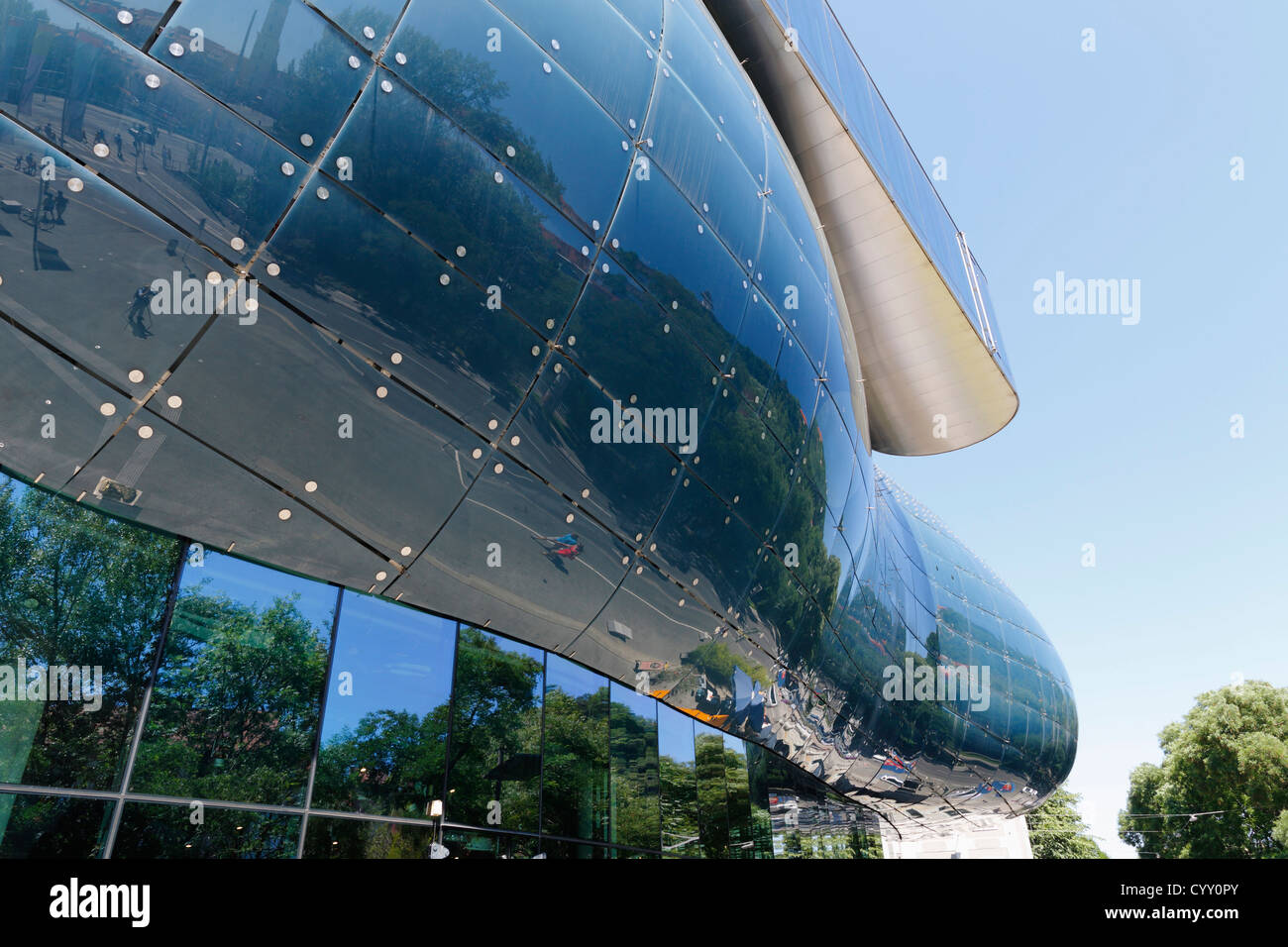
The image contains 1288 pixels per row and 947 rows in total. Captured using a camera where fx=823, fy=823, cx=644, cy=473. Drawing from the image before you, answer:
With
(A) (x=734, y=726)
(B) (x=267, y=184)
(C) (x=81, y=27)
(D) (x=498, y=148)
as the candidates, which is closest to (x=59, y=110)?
(C) (x=81, y=27)

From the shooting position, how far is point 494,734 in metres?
8.41

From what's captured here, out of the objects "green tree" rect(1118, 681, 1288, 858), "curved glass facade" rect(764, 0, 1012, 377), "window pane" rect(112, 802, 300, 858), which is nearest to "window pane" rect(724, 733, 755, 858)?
"window pane" rect(112, 802, 300, 858)

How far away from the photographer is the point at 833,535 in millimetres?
10000

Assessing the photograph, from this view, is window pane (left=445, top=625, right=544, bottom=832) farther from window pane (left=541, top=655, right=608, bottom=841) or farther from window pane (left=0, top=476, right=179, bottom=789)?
window pane (left=0, top=476, right=179, bottom=789)

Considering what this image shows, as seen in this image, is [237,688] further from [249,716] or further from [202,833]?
[202,833]

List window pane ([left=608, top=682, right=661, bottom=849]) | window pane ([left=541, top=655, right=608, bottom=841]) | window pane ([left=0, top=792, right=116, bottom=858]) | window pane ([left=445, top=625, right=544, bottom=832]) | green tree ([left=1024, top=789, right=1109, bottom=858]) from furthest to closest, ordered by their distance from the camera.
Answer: green tree ([left=1024, top=789, right=1109, bottom=858])
window pane ([left=608, top=682, right=661, bottom=849])
window pane ([left=541, top=655, right=608, bottom=841])
window pane ([left=445, top=625, right=544, bottom=832])
window pane ([left=0, top=792, right=116, bottom=858])

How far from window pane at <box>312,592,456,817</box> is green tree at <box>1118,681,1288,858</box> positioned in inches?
1306

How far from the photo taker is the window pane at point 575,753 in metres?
9.07

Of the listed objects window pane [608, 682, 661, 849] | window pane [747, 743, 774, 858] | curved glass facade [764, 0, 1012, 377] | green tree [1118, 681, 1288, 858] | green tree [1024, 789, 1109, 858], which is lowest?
green tree [1024, 789, 1109, 858]

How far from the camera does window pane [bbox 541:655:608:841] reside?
357 inches

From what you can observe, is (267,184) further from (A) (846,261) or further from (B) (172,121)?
(A) (846,261)

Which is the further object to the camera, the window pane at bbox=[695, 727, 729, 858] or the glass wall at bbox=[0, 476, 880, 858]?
the window pane at bbox=[695, 727, 729, 858]

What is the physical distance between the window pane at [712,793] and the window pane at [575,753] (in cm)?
258

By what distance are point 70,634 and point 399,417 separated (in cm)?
293
